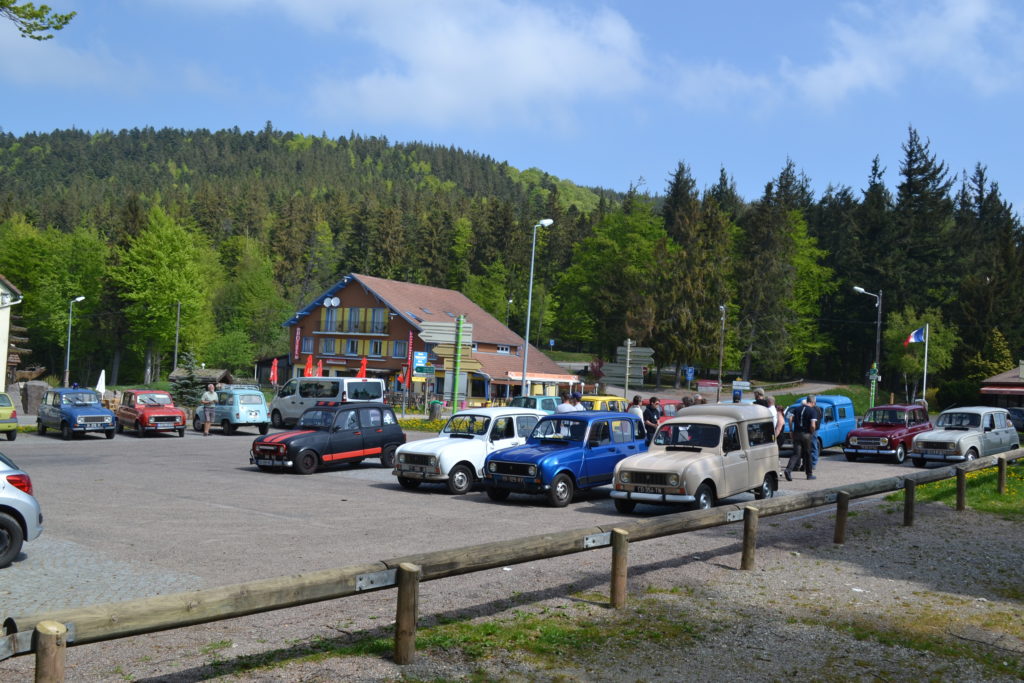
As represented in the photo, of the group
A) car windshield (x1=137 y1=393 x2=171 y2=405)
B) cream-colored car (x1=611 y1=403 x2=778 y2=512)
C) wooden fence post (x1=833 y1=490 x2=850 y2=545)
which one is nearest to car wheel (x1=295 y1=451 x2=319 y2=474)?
cream-colored car (x1=611 y1=403 x2=778 y2=512)

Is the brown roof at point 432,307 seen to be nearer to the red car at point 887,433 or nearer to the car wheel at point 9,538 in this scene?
the red car at point 887,433

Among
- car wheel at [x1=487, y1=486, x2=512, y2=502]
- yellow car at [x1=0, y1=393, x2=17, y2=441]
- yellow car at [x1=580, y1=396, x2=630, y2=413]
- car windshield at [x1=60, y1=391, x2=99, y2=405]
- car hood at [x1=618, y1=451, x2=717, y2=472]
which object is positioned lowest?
yellow car at [x1=0, y1=393, x2=17, y2=441]

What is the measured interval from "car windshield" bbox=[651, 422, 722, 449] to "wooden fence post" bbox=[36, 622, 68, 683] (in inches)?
452

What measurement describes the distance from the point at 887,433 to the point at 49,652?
81.2 feet

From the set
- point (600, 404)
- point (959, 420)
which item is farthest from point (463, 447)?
point (959, 420)

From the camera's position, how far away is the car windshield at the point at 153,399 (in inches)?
1214

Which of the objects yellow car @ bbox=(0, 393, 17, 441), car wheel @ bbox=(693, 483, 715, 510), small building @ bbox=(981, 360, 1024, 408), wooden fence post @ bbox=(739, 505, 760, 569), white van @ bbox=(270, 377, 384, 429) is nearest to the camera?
wooden fence post @ bbox=(739, 505, 760, 569)

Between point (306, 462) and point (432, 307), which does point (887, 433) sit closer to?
point (306, 462)

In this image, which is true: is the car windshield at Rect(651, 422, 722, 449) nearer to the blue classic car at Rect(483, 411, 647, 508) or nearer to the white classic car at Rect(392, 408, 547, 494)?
the blue classic car at Rect(483, 411, 647, 508)

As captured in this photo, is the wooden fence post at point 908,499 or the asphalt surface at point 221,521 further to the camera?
the wooden fence post at point 908,499

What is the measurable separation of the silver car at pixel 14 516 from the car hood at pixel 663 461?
8.36 meters

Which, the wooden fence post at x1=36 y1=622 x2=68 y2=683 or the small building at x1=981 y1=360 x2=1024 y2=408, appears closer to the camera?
the wooden fence post at x1=36 y1=622 x2=68 y2=683

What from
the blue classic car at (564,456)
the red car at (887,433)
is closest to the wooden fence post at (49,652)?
the blue classic car at (564,456)

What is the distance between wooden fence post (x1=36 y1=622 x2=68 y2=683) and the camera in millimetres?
4621
